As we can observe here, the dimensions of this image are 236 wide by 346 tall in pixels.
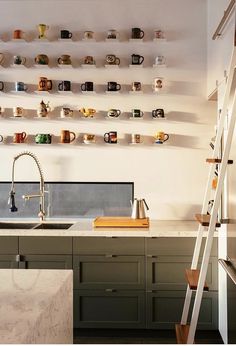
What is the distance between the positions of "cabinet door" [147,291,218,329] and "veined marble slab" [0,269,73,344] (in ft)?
4.92

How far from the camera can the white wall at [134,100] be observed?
13.2 ft

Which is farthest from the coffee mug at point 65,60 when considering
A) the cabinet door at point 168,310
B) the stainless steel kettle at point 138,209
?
the cabinet door at point 168,310

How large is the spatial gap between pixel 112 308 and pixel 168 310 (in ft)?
1.35

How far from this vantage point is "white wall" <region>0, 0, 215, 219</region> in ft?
13.2

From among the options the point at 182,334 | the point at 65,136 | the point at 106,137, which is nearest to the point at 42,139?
the point at 65,136

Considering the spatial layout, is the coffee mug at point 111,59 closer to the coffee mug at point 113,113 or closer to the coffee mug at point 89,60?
the coffee mug at point 89,60

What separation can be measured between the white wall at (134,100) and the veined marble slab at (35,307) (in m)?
2.16

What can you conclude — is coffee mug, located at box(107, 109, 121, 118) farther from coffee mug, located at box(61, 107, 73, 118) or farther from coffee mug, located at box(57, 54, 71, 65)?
coffee mug, located at box(57, 54, 71, 65)

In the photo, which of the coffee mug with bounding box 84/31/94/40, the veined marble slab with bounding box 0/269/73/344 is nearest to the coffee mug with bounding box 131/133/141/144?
the coffee mug with bounding box 84/31/94/40

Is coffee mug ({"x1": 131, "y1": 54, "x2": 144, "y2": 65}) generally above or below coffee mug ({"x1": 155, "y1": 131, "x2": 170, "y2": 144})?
above

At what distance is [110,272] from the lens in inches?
135

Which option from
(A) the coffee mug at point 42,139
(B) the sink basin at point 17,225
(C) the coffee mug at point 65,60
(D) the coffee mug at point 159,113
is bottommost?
(B) the sink basin at point 17,225

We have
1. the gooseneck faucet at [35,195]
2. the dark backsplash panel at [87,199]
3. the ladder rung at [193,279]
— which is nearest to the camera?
the ladder rung at [193,279]

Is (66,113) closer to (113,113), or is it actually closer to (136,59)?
(113,113)
